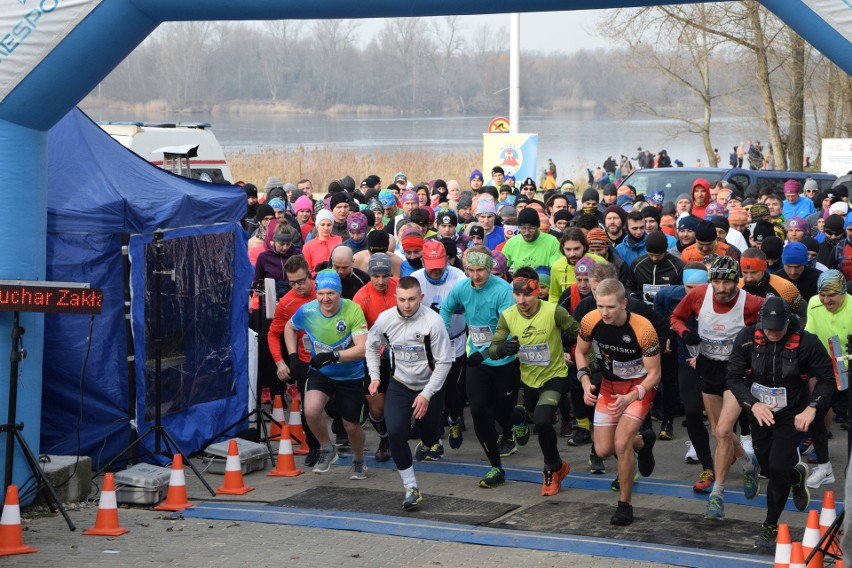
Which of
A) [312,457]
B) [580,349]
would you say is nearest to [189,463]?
[312,457]

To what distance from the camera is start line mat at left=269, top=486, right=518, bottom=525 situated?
8992mm

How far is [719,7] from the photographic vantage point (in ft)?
111

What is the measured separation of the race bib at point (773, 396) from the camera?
816cm

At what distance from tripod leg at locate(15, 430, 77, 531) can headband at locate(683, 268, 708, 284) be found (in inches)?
209

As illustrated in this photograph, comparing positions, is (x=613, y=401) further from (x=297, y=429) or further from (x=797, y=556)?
(x=297, y=429)

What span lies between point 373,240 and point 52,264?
3.08 m

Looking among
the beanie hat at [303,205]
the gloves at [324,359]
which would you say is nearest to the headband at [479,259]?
the gloves at [324,359]

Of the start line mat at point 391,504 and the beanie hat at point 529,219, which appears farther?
the beanie hat at point 529,219

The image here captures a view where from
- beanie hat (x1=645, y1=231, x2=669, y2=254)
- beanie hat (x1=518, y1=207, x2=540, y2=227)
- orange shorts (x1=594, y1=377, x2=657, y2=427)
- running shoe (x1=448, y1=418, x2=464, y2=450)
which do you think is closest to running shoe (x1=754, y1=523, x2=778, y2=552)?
orange shorts (x1=594, y1=377, x2=657, y2=427)

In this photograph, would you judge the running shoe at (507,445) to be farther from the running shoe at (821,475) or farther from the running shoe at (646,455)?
the running shoe at (821,475)

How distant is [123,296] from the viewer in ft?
33.2

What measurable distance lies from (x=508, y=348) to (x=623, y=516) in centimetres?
167

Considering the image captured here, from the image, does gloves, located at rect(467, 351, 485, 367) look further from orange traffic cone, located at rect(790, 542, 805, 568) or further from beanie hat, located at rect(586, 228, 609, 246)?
orange traffic cone, located at rect(790, 542, 805, 568)

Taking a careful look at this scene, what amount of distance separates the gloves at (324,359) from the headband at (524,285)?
5.21ft
